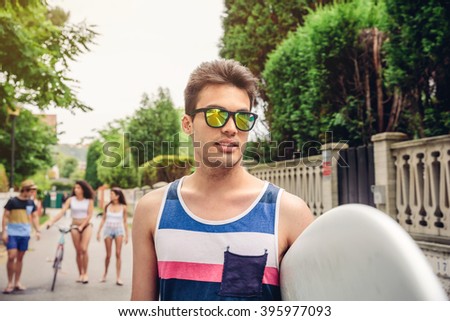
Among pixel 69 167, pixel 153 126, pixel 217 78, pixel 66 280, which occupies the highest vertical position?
pixel 69 167

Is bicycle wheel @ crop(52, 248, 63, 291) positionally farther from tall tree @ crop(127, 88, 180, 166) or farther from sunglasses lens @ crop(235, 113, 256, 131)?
sunglasses lens @ crop(235, 113, 256, 131)

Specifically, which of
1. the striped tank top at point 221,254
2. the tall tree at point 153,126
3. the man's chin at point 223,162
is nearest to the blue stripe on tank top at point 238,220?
the striped tank top at point 221,254

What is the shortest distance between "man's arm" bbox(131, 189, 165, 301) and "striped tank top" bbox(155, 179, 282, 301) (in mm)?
59

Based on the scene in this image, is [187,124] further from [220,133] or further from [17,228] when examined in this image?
[17,228]

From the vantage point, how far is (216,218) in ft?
3.85

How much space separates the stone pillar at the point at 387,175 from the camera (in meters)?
4.86

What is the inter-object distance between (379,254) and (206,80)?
2.19ft

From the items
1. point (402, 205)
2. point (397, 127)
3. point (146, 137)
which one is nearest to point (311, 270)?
point (402, 205)

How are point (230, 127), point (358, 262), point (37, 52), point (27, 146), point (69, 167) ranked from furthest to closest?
point (69, 167) → point (27, 146) → point (37, 52) → point (230, 127) → point (358, 262)

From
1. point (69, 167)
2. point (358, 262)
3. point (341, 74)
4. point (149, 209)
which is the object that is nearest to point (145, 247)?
point (149, 209)

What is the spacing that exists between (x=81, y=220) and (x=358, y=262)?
5.72m

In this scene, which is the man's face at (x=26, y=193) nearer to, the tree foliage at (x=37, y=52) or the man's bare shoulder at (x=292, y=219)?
the tree foliage at (x=37, y=52)

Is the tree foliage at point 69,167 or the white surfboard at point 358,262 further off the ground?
the tree foliage at point 69,167

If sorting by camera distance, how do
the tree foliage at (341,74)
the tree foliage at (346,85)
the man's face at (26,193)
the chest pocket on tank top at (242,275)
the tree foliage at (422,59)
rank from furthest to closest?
1. the tree foliage at (341,74)
2. the tree foliage at (346,85)
3. the man's face at (26,193)
4. the tree foliage at (422,59)
5. the chest pocket on tank top at (242,275)
